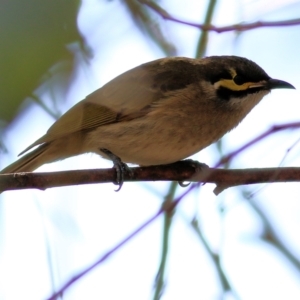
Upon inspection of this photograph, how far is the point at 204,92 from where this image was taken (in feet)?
15.2

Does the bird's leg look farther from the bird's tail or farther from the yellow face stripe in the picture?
the yellow face stripe

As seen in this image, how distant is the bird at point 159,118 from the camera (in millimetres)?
4309

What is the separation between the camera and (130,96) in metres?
4.54

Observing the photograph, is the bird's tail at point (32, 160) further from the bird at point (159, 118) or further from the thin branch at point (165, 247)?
the thin branch at point (165, 247)

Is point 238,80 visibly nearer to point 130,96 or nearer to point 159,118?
point 159,118

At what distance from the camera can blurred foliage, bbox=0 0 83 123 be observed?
1068mm

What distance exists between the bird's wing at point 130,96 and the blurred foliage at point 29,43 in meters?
2.79

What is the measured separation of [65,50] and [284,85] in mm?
3355

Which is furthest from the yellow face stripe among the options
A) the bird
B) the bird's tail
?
the bird's tail

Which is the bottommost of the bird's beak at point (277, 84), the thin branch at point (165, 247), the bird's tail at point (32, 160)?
the thin branch at point (165, 247)

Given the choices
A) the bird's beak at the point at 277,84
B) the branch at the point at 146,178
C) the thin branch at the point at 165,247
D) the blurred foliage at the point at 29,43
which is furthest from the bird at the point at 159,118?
the blurred foliage at the point at 29,43

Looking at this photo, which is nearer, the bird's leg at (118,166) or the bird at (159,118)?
the bird's leg at (118,166)

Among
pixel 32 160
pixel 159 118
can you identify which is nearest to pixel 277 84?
pixel 159 118

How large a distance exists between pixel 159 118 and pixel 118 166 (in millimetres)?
540
